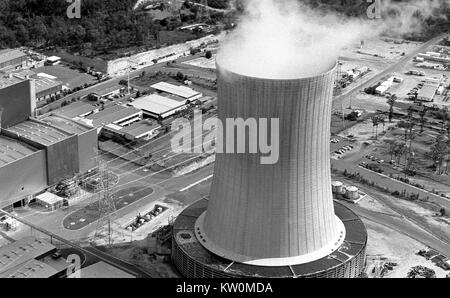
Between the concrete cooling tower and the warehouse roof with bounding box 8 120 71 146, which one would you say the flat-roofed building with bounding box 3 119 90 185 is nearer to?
the warehouse roof with bounding box 8 120 71 146

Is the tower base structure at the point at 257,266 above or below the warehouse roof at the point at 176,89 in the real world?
below

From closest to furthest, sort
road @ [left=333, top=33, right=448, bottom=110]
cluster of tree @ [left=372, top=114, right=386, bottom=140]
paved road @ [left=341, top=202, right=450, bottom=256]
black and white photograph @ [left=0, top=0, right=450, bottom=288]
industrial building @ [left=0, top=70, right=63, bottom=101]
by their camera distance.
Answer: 1. black and white photograph @ [left=0, top=0, right=450, bottom=288]
2. paved road @ [left=341, top=202, right=450, bottom=256]
3. cluster of tree @ [left=372, top=114, right=386, bottom=140]
4. industrial building @ [left=0, top=70, right=63, bottom=101]
5. road @ [left=333, top=33, right=448, bottom=110]

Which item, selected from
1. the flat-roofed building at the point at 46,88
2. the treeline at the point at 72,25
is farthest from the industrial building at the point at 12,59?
the flat-roofed building at the point at 46,88

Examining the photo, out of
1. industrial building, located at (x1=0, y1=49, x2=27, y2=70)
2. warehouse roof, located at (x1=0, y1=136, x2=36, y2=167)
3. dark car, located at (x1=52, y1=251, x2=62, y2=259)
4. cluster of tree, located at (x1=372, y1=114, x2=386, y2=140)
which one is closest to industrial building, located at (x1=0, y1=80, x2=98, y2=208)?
warehouse roof, located at (x1=0, y1=136, x2=36, y2=167)

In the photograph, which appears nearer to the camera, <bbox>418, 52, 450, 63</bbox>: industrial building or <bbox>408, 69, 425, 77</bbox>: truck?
<bbox>408, 69, 425, 77</bbox>: truck

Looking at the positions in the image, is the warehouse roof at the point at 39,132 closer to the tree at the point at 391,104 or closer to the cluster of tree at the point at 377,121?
the cluster of tree at the point at 377,121

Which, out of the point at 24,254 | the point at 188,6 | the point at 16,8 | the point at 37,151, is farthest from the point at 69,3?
the point at 24,254

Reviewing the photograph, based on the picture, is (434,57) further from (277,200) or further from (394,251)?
(277,200)
